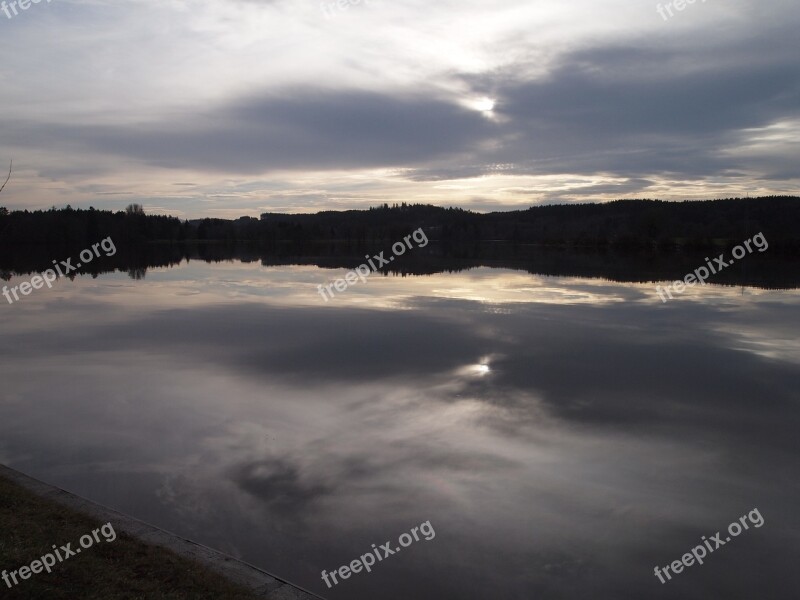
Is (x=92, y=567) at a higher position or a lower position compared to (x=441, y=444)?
higher

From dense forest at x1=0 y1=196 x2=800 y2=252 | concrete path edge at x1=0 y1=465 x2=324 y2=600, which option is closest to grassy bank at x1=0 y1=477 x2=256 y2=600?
concrete path edge at x1=0 y1=465 x2=324 y2=600

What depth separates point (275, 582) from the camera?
4.74 meters

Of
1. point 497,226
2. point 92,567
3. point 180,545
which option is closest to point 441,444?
point 180,545

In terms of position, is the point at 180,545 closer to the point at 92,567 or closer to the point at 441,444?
the point at 92,567

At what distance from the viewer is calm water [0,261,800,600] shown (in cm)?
555

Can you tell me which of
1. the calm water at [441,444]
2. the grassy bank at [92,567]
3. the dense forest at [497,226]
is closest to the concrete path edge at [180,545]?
the grassy bank at [92,567]

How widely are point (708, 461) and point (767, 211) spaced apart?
329ft

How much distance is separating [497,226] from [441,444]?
144 metres

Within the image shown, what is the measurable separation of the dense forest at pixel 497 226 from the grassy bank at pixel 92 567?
5321cm

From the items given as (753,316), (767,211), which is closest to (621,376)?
(753,316)

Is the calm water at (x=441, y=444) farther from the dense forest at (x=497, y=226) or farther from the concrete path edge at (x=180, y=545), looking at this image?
the dense forest at (x=497, y=226)

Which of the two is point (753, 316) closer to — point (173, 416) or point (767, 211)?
point (173, 416)

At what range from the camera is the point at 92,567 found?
4.57 m

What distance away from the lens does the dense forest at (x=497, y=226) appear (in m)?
82.8
